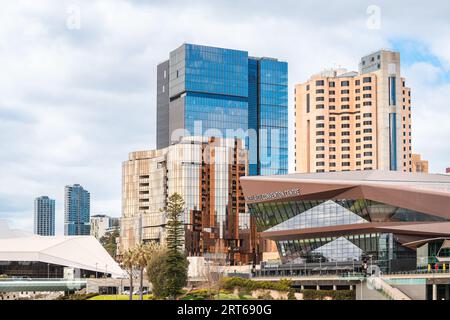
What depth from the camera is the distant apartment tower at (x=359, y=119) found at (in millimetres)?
158125

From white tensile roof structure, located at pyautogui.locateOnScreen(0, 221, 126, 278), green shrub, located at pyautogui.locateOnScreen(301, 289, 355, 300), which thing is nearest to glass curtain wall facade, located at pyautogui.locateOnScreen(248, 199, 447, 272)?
green shrub, located at pyautogui.locateOnScreen(301, 289, 355, 300)

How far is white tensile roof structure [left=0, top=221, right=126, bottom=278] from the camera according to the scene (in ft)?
351

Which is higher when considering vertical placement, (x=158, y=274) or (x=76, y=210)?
(x=76, y=210)

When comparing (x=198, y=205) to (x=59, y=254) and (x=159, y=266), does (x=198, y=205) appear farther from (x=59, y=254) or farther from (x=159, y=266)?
(x=159, y=266)

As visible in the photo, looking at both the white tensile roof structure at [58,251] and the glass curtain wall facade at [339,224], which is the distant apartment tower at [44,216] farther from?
the glass curtain wall facade at [339,224]

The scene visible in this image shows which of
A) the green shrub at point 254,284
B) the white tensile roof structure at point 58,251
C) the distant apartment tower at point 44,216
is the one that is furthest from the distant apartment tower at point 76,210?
the green shrub at point 254,284

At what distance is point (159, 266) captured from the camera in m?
72.7

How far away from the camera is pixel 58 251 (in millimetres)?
110938

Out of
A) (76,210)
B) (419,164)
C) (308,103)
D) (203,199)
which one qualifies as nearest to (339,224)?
(203,199)

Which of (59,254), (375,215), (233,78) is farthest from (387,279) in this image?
(233,78)

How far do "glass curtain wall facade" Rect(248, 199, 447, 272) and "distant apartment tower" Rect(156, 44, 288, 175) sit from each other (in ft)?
306

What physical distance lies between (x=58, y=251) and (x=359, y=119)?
2865 inches

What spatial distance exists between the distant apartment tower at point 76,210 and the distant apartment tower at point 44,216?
14.7 ft

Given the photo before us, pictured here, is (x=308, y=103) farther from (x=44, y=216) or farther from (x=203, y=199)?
(x=44, y=216)
